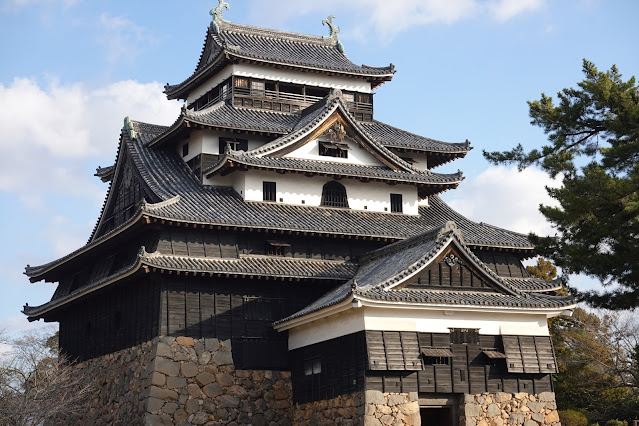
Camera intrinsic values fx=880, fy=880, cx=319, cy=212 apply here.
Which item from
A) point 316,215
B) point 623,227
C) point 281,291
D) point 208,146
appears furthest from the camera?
point 208,146

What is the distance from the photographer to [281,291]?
29641mm

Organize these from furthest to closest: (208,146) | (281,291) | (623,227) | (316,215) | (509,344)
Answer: (208,146) → (316,215) → (281,291) → (509,344) → (623,227)

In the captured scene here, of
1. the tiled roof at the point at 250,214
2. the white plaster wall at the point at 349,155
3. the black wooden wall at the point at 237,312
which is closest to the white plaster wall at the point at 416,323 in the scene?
the black wooden wall at the point at 237,312

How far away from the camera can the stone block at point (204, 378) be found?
27.6m

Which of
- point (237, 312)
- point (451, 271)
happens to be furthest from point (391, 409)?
point (237, 312)

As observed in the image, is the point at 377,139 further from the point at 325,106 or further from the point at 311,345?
the point at 311,345

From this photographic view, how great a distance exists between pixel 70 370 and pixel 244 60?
1453 cm

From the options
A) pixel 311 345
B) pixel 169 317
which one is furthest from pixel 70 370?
pixel 311 345

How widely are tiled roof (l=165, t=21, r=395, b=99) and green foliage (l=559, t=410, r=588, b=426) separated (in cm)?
1670

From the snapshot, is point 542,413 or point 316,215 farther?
point 316,215

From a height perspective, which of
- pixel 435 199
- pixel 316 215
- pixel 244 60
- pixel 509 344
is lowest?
pixel 509 344

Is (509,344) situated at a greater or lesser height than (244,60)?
lesser

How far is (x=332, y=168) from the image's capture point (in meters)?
32.8

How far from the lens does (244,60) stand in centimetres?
3744
